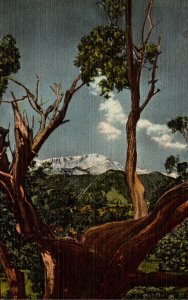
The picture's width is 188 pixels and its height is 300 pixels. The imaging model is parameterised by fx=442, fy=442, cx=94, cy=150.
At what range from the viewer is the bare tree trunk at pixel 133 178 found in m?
13.9

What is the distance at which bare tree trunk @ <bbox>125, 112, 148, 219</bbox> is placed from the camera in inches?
548

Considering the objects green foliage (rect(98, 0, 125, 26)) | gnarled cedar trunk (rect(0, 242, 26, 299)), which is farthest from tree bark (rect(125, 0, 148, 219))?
gnarled cedar trunk (rect(0, 242, 26, 299))

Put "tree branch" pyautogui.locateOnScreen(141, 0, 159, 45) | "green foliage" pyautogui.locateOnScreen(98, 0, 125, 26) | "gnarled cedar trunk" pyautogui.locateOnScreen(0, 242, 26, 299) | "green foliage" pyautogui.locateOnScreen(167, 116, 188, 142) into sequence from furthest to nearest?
"green foliage" pyautogui.locateOnScreen(167, 116, 188, 142)
"gnarled cedar trunk" pyautogui.locateOnScreen(0, 242, 26, 299)
"green foliage" pyautogui.locateOnScreen(98, 0, 125, 26)
"tree branch" pyautogui.locateOnScreen(141, 0, 159, 45)

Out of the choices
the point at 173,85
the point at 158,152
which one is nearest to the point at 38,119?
the point at 173,85

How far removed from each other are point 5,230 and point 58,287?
7.27 m

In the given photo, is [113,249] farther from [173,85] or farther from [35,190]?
[173,85]

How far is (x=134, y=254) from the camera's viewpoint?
11.7 meters

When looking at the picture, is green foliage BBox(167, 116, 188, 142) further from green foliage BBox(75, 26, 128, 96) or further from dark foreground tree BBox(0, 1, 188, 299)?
dark foreground tree BBox(0, 1, 188, 299)

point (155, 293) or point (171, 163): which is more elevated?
point (171, 163)

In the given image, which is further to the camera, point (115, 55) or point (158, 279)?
point (115, 55)

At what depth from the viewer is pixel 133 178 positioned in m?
14.1

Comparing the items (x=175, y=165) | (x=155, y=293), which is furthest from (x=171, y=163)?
(x=155, y=293)

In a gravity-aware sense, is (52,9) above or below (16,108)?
above

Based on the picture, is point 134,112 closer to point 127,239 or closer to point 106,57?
point 106,57
